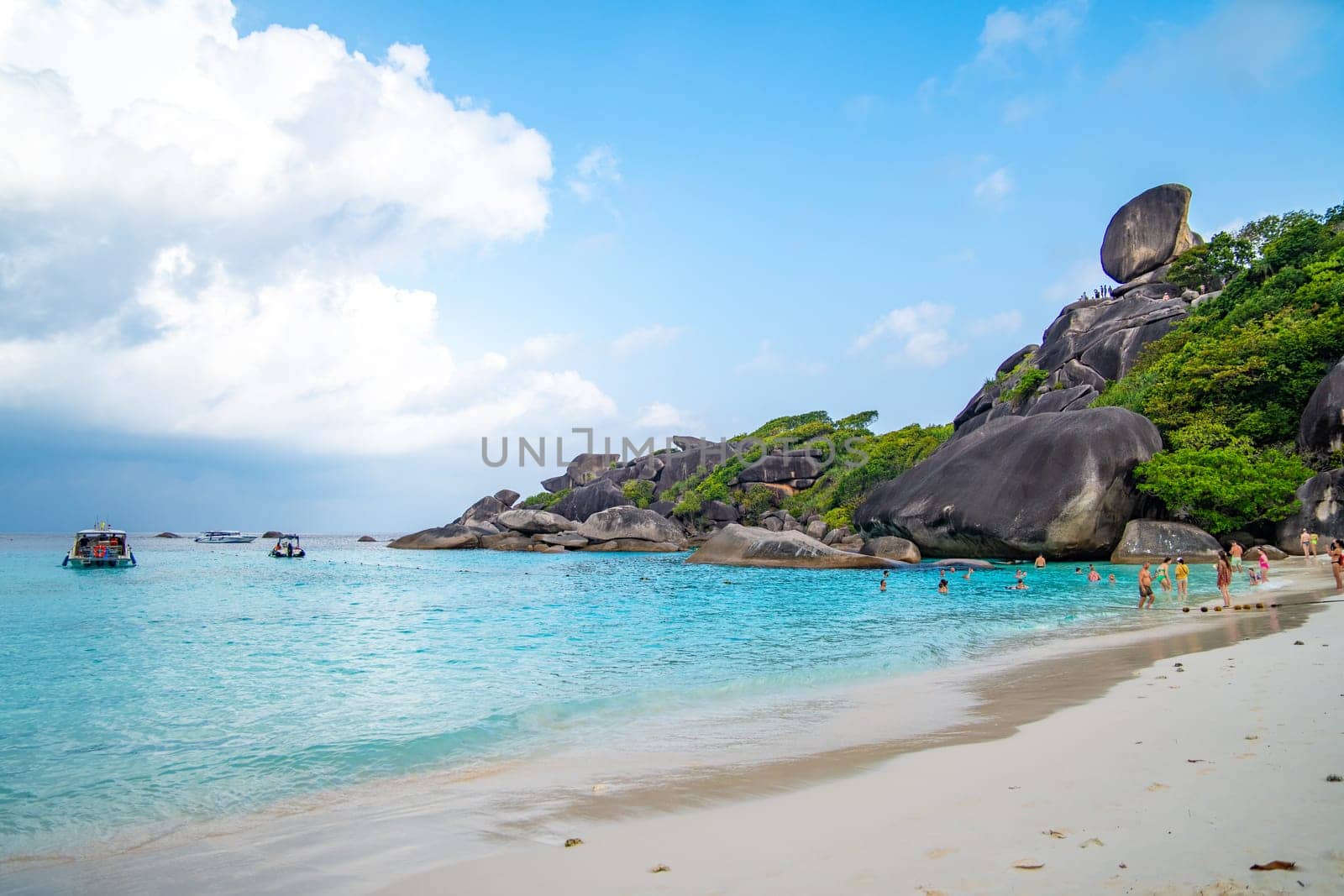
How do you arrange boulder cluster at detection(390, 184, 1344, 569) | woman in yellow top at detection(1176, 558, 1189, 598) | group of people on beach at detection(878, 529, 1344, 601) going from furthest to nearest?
boulder cluster at detection(390, 184, 1344, 569)
woman in yellow top at detection(1176, 558, 1189, 598)
group of people on beach at detection(878, 529, 1344, 601)

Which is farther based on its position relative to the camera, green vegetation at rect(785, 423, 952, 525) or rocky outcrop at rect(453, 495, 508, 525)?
rocky outcrop at rect(453, 495, 508, 525)

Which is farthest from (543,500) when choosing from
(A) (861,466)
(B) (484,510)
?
(A) (861,466)

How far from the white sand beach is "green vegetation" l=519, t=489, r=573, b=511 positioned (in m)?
58.2

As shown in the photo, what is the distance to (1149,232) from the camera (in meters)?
44.4

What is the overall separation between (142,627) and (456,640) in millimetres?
→ 6833

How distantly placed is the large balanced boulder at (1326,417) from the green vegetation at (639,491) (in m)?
40.8

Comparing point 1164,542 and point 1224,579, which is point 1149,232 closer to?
point 1164,542

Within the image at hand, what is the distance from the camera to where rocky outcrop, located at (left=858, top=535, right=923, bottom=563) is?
2862 centimetres

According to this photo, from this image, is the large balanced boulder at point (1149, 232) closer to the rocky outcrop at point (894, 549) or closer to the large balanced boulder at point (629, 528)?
the rocky outcrop at point (894, 549)

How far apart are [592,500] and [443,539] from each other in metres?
11.1

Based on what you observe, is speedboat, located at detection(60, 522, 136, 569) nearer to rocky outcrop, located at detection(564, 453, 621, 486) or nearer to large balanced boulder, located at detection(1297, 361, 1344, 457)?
rocky outcrop, located at detection(564, 453, 621, 486)

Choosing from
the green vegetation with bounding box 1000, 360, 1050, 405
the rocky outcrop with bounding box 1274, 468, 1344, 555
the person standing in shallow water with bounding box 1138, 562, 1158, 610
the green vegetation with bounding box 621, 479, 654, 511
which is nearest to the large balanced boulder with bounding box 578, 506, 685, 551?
the green vegetation with bounding box 621, 479, 654, 511

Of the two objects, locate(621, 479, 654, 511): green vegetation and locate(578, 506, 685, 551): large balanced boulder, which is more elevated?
locate(621, 479, 654, 511): green vegetation

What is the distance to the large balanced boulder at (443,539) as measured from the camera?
53.6 meters
